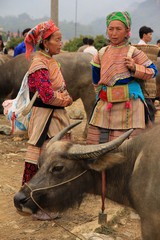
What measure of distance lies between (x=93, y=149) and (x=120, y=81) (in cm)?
105

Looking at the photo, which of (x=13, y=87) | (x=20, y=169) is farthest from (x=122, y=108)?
(x=13, y=87)

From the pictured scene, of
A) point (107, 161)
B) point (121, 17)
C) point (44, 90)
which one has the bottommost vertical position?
point (107, 161)

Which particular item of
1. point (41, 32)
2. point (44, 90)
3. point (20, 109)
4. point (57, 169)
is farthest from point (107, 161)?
point (20, 109)

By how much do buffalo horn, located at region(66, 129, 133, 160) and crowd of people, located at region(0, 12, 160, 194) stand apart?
0.86m

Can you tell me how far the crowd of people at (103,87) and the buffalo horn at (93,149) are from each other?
2.83 ft

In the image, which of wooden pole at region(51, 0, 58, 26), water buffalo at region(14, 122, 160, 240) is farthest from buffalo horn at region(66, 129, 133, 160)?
wooden pole at region(51, 0, 58, 26)

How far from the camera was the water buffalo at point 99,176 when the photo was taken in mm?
2615

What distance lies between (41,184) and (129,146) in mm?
701

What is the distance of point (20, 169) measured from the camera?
5570 mm

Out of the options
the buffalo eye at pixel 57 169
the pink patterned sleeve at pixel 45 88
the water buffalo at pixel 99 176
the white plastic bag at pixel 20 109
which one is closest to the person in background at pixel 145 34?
the white plastic bag at pixel 20 109

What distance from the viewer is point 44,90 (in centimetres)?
366

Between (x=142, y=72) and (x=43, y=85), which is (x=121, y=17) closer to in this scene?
(x=142, y=72)

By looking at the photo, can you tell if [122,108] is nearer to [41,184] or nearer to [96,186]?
[96,186]

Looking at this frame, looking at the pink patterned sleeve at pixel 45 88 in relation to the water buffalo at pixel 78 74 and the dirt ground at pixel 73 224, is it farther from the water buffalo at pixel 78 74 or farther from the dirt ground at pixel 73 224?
the water buffalo at pixel 78 74
